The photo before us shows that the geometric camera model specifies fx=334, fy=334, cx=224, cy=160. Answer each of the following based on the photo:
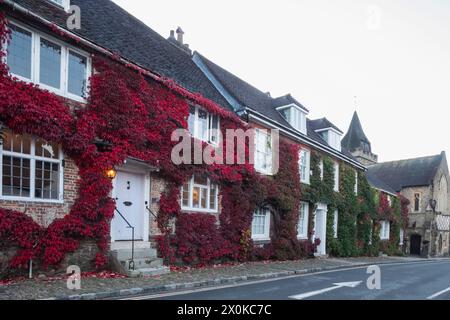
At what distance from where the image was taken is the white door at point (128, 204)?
10.8 meters

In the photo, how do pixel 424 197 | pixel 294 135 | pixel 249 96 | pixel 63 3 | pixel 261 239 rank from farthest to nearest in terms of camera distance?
pixel 424 197
pixel 249 96
pixel 294 135
pixel 261 239
pixel 63 3

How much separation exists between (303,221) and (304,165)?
11.2 ft

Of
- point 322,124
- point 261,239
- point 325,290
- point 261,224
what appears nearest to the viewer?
point 325,290

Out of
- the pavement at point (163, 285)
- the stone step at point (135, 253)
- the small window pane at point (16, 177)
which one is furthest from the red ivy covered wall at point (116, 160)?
the pavement at point (163, 285)

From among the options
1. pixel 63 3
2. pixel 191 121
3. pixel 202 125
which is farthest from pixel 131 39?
pixel 202 125

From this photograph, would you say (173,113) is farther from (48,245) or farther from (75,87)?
(48,245)

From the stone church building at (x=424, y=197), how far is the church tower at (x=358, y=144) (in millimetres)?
6621

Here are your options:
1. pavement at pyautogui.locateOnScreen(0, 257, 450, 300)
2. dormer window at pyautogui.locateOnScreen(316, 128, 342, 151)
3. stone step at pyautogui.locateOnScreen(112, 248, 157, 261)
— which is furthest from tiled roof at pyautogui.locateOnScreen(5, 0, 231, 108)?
dormer window at pyautogui.locateOnScreen(316, 128, 342, 151)

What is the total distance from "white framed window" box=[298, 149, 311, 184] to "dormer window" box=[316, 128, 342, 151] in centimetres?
431

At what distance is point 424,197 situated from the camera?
4025 cm

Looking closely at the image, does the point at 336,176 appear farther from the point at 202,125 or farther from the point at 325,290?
the point at 325,290

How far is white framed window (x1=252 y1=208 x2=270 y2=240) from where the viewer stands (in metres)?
16.6

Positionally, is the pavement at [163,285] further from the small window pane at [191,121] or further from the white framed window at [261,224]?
the small window pane at [191,121]
